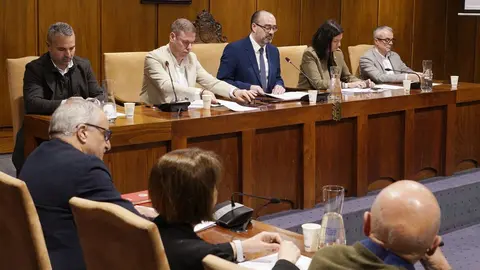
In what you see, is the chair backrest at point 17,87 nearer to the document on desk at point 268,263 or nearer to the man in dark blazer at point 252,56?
the man in dark blazer at point 252,56

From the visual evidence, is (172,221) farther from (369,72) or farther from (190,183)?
(369,72)

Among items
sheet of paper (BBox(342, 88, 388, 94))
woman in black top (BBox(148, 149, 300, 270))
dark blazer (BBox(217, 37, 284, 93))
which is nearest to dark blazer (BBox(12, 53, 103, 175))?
dark blazer (BBox(217, 37, 284, 93))

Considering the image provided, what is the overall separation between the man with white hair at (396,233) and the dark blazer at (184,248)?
13.5 inches

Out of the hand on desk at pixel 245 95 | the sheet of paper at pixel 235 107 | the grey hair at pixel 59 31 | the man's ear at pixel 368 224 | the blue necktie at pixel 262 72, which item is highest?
the grey hair at pixel 59 31

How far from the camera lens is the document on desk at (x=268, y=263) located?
2.19m

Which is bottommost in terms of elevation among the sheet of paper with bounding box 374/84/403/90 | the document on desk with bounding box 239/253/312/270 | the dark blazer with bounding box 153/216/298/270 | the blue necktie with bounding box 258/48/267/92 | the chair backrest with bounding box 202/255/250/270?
the document on desk with bounding box 239/253/312/270

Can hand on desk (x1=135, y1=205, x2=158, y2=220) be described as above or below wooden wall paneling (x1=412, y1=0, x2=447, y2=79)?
below

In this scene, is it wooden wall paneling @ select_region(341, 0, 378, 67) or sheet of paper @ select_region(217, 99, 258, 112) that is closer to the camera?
sheet of paper @ select_region(217, 99, 258, 112)

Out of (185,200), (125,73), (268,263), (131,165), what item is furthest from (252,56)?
(185,200)

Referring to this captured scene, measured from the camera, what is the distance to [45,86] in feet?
13.7

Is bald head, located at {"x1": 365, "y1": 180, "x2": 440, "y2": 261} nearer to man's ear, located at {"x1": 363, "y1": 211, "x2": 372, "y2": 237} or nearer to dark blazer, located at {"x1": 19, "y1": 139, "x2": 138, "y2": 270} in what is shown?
man's ear, located at {"x1": 363, "y1": 211, "x2": 372, "y2": 237}

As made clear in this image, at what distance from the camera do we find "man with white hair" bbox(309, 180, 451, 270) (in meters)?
1.60

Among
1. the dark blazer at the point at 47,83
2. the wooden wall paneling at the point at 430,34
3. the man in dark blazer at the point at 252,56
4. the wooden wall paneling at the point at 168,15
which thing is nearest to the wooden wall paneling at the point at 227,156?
the dark blazer at the point at 47,83

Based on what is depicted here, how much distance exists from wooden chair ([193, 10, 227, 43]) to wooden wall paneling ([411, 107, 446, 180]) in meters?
2.26
